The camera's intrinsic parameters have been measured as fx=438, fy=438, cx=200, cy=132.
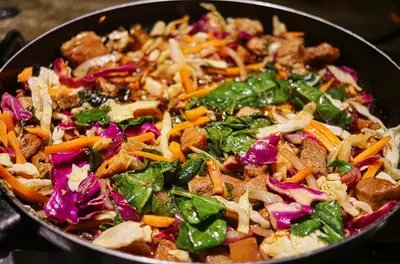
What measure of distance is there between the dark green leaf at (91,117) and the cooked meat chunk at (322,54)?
1.65 metres

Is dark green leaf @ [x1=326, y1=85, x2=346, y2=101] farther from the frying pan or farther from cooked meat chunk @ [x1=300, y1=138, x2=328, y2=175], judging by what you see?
cooked meat chunk @ [x1=300, y1=138, x2=328, y2=175]

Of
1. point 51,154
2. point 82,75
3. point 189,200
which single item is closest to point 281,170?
point 189,200

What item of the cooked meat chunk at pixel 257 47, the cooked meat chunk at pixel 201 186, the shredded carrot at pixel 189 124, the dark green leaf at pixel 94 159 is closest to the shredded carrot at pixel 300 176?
the cooked meat chunk at pixel 201 186

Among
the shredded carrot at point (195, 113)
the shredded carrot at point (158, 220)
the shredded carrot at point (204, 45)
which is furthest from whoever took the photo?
the shredded carrot at point (204, 45)

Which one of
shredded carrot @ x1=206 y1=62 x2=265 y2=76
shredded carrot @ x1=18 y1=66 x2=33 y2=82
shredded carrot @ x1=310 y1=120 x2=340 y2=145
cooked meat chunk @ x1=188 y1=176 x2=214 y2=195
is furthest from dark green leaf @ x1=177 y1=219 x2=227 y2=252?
shredded carrot @ x1=18 y1=66 x2=33 y2=82

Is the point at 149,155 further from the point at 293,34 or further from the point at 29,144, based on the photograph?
the point at 293,34

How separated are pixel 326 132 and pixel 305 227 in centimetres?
82

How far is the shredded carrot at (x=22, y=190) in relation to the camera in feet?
7.45

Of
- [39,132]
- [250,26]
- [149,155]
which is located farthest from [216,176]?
[250,26]

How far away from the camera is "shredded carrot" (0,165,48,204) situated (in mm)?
2271

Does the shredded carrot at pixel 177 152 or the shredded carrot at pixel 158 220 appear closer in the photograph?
the shredded carrot at pixel 158 220

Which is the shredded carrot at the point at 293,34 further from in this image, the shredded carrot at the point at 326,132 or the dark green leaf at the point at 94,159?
the dark green leaf at the point at 94,159

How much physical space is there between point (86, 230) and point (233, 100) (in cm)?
135

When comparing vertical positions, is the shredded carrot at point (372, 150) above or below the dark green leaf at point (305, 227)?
above
